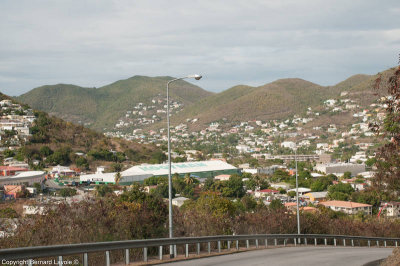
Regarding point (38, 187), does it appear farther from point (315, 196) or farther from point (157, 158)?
point (157, 158)

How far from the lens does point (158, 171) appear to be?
100 metres

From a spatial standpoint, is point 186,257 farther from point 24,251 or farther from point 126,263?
point 24,251

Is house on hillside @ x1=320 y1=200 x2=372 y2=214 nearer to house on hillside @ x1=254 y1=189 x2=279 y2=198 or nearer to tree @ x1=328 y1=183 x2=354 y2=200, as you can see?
tree @ x1=328 y1=183 x2=354 y2=200

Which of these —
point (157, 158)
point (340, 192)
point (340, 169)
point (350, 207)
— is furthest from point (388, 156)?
point (340, 169)

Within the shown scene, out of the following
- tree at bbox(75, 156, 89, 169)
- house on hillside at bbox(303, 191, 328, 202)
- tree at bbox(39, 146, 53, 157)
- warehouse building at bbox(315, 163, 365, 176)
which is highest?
tree at bbox(39, 146, 53, 157)

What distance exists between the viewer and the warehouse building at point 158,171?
8794 centimetres

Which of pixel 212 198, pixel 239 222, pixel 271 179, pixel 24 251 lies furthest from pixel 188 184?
pixel 24 251

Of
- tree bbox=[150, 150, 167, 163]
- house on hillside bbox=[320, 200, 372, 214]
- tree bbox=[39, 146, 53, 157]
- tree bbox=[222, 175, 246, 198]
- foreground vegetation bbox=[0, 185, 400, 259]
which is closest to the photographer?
foreground vegetation bbox=[0, 185, 400, 259]

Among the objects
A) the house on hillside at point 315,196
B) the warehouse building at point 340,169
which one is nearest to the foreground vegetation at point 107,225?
the house on hillside at point 315,196

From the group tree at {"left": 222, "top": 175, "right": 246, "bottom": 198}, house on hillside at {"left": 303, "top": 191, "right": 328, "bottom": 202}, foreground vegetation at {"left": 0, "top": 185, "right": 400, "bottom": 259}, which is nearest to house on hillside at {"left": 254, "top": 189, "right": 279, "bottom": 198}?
tree at {"left": 222, "top": 175, "right": 246, "bottom": 198}

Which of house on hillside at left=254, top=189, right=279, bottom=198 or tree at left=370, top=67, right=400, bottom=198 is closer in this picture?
tree at left=370, top=67, right=400, bottom=198

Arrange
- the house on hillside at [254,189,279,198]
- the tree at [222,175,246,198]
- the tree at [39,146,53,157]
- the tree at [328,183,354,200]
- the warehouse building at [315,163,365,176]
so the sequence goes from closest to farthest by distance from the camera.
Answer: the tree at [222,175,246,198], the tree at [328,183,354,200], the house on hillside at [254,189,279,198], the tree at [39,146,53,157], the warehouse building at [315,163,365,176]

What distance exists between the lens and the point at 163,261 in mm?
13273

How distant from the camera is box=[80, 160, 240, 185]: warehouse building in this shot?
289ft
